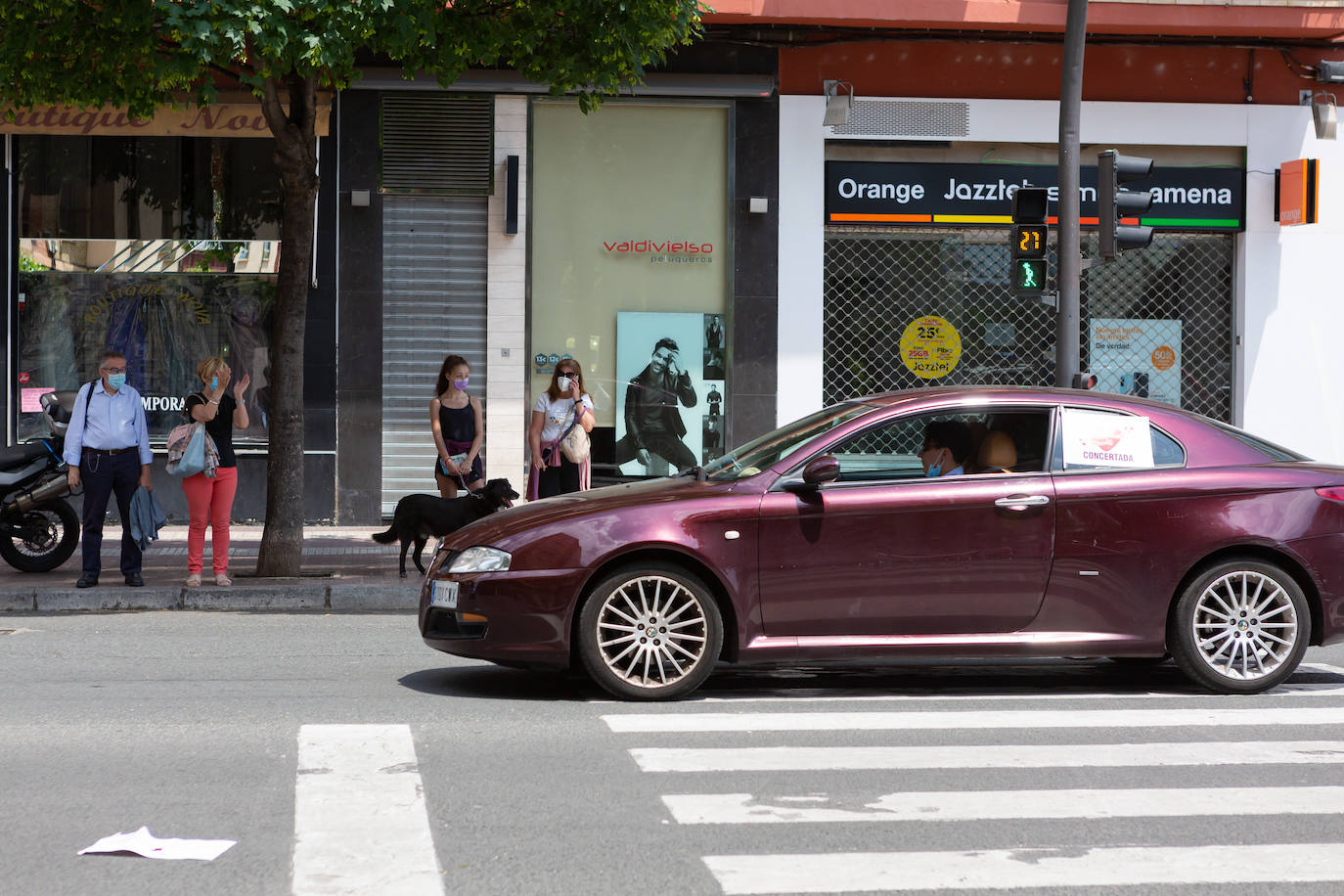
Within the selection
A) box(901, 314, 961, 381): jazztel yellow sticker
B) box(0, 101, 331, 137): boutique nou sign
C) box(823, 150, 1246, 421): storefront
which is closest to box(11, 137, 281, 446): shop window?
box(0, 101, 331, 137): boutique nou sign

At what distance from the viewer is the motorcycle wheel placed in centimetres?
1198

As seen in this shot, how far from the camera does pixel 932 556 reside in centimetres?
718

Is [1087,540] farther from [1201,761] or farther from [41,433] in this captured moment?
[41,433]

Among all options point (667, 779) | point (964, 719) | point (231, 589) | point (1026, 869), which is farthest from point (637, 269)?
point (1026, 869)

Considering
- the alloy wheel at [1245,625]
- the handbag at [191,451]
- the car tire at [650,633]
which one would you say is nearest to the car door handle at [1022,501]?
the alloy wheel at [1245,625]

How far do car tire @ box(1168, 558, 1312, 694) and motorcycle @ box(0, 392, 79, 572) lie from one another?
8530 mm

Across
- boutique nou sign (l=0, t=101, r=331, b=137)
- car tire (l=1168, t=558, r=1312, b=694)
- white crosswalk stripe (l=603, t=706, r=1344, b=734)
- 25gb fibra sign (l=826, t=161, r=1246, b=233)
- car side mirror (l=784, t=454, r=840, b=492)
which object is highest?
boutique nou sign (l=0, t=101, r=331, b=137)

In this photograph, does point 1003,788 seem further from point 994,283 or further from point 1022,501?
point 994,283

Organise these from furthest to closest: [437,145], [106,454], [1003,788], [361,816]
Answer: [437,145] → [106,454] → [1003,788] → [361,816]

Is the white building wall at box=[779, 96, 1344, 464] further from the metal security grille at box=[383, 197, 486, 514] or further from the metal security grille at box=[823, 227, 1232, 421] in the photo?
the metal security grille at box=[383, 197, 486, 514]

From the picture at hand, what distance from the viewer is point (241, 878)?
14.5 feet

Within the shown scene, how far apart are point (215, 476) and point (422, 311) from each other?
17.7 ft

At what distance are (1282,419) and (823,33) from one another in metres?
6.81

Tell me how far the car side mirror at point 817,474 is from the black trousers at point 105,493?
5.99m
